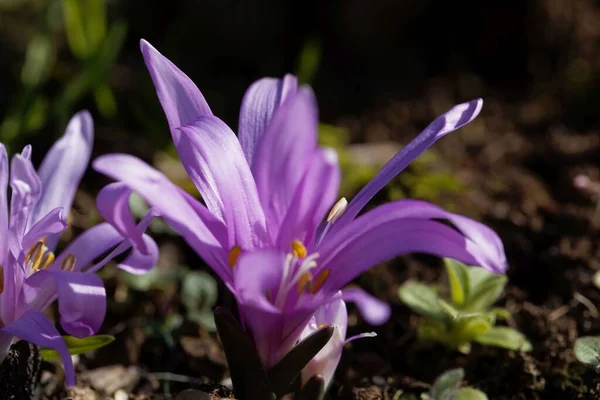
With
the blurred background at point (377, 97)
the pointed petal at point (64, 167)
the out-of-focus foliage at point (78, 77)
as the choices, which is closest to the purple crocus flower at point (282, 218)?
the pointed petal at point (64, 167)

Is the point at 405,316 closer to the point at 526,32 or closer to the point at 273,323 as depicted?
the point at 273,323

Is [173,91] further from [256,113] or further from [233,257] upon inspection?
[233,257]

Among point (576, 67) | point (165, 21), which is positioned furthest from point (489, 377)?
point (165, 21)

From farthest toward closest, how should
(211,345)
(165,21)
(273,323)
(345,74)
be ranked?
(165,21) < (345,74) < (211,345) < (273,323)

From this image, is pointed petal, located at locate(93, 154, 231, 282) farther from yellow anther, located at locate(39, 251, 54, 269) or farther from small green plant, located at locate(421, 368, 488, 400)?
Result: small green plant, located at locate(421, 368, 488, 400)

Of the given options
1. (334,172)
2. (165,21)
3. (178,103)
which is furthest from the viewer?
(165,21)

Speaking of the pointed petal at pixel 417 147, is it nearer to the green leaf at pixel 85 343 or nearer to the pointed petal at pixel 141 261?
the pointed petal at pixel 141 261
